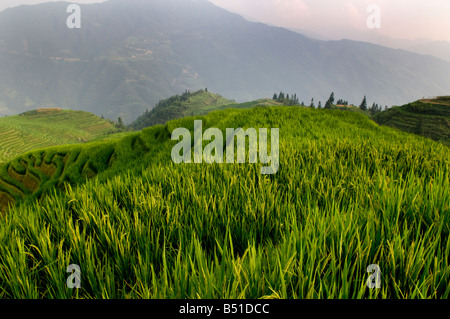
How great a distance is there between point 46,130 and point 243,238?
185 m

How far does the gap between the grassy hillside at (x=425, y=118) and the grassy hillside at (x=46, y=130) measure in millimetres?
136718

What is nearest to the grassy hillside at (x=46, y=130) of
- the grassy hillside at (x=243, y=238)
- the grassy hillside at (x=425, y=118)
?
the grassy hillside at (x=243, y=238)

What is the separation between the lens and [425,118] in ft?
175

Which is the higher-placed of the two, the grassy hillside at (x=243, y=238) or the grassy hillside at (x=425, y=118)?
the grassy hillside at (x=425, y=118)

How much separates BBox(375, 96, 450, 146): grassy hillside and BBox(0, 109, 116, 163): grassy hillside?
449ft

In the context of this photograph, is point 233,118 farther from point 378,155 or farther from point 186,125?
point 378,155

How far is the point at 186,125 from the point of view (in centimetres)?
734

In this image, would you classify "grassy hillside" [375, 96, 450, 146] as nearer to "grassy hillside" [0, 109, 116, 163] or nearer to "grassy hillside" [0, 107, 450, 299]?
"grassy hillside" [0, 107, 450, 299]

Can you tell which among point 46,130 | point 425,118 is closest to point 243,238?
point 425,118

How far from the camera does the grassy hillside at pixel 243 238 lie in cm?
98

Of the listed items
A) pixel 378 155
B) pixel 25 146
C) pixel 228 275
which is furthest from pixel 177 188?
pixel 25 146

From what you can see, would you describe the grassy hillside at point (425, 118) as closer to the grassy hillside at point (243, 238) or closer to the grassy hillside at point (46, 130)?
the grassy hillside at point (243, 238)

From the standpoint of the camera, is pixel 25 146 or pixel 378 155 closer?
pixel 378 155
